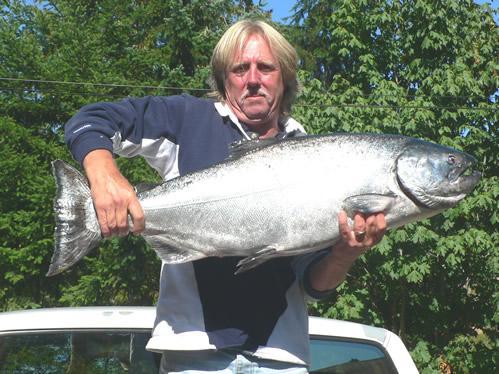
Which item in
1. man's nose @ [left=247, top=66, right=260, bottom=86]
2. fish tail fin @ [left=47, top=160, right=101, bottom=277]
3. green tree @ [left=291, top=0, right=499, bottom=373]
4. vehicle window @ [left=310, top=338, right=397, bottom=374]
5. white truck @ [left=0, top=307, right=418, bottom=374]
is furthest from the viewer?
green tree @ [left=291, top=0, right=499, bottom=373]

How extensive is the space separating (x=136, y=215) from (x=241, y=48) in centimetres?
79

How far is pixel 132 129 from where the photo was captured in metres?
2.70

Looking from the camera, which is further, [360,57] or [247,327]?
[360,57]

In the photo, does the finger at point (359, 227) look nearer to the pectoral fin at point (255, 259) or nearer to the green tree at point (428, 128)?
the pectoral fin at point (255, 259)

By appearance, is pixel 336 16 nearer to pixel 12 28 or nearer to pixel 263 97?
pixel 12 28

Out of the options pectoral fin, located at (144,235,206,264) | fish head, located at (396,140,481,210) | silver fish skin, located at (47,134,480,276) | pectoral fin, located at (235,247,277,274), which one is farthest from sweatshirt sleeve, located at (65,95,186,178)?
fish head, located at (396,140,481,210)

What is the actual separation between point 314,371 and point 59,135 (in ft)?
29.5

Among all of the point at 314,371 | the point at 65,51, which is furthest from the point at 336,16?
the point at 314,371

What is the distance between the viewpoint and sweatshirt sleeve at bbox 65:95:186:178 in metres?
2.54

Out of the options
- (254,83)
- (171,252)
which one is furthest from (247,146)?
(171,252)

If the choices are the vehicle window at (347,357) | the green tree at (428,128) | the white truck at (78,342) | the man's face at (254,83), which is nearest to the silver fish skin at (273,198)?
the man's face at (254,83)

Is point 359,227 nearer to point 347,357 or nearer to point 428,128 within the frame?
point 347,357

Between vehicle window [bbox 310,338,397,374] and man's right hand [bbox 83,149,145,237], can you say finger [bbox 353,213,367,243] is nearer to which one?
man's right hand [bbox 83,149,145,237]

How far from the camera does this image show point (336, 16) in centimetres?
1231
